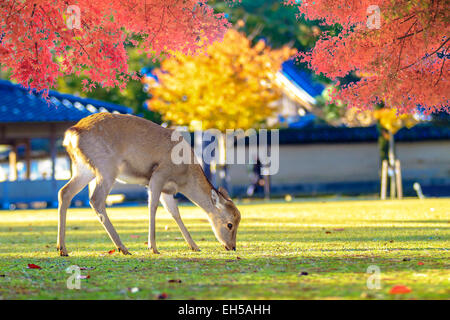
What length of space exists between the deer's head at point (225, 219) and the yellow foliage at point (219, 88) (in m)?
24.8

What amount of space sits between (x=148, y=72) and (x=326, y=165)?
1166cm

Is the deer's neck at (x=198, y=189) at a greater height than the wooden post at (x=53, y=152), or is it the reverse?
the wooden post at (x=53, y=152)

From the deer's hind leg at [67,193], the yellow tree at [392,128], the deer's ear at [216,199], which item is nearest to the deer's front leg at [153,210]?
the deer's ear at [216,199]

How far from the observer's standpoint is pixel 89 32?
1311 cm

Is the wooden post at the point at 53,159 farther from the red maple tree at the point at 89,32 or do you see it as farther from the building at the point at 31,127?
the red maple tree at the point at 89,32

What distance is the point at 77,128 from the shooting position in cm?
1144

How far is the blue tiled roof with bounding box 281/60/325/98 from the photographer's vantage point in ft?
165

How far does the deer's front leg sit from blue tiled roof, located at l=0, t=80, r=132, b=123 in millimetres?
20464

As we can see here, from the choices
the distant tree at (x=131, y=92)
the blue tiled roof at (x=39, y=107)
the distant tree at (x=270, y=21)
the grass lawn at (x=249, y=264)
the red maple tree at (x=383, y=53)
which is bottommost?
the grass lawn at (x=249, y=264)

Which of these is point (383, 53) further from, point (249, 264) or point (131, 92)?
point (131, 92)

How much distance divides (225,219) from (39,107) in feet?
77.4

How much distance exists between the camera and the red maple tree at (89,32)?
1203 centimetres

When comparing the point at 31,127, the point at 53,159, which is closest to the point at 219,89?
the point at 53,159
